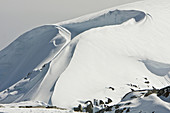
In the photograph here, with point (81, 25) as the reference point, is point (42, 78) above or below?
below

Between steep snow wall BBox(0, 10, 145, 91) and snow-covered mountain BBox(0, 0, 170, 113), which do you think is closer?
snow-covered mountain BBox(0, 0, 170, 113)

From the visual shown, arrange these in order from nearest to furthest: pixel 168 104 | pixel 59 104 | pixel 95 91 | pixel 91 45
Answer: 1. pixel 168 104
2. pixel 59 104
3. pixel 95 91
4. pixel 91 45

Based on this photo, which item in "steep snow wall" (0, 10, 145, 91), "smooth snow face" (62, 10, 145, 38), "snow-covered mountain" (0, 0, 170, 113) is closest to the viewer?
"snow-covered mountain" (0, 0, 170, 113)

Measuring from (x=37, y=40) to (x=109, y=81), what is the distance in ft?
100

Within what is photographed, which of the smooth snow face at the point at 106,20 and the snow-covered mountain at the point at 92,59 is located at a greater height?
the smooth snow face at the point at 106,20

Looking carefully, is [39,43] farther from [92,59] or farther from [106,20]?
[92,59]

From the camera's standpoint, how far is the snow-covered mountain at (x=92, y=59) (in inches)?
2453

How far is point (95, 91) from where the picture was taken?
61250 mm

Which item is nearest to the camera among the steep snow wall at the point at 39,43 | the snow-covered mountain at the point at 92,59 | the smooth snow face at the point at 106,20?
the snow-covered mountain at the point at 92,59

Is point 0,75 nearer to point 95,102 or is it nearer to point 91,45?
point 91,45

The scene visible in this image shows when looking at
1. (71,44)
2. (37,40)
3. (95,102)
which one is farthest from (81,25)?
(95,102)

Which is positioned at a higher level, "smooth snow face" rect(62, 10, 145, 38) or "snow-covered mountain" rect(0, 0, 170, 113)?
"smooth snow face" rect(62, 10, 145, 38)

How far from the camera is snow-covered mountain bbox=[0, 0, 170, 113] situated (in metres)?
62.3

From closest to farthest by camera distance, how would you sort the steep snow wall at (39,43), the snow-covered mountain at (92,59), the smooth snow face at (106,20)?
the snow-covered mountain at (92,59) → the steep snow wall at (39,43) → the smooth snow face at (106,20)
